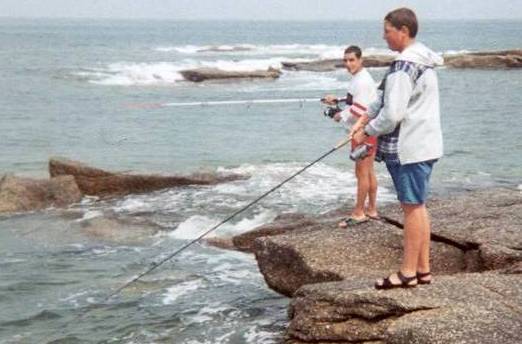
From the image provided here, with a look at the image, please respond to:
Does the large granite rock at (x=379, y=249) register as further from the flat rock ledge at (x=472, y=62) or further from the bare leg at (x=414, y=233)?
the flat rock ledge at (x=472, y=62)

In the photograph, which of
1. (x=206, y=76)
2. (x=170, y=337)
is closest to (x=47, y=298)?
(x=170, y=337)

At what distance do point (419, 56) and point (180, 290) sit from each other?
424 centimetres

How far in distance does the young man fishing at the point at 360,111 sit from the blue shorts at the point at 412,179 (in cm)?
184

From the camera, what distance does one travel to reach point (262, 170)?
15.3 metres

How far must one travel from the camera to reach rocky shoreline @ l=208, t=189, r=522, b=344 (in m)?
5.17

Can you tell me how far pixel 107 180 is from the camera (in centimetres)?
1297

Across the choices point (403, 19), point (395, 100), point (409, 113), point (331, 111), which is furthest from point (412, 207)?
point (331, 111)

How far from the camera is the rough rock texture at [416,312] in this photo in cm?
502

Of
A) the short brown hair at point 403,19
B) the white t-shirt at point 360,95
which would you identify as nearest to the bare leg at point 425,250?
the short brown hair at point 403,19

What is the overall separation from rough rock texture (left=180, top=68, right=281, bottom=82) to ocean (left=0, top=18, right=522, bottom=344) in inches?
150

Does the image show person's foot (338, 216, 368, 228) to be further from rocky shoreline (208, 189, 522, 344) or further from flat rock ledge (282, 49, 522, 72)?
flat rock ledge (282, 49, 522, 72)

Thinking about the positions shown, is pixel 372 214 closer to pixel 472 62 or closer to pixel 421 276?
pixel 421 276

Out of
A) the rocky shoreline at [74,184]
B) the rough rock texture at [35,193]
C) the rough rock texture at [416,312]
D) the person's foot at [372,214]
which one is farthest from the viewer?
the rocky shoreline at [74,184]

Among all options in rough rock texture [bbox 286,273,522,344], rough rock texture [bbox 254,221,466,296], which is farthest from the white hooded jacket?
rough rock texture [bbox 254,221,466,296]
